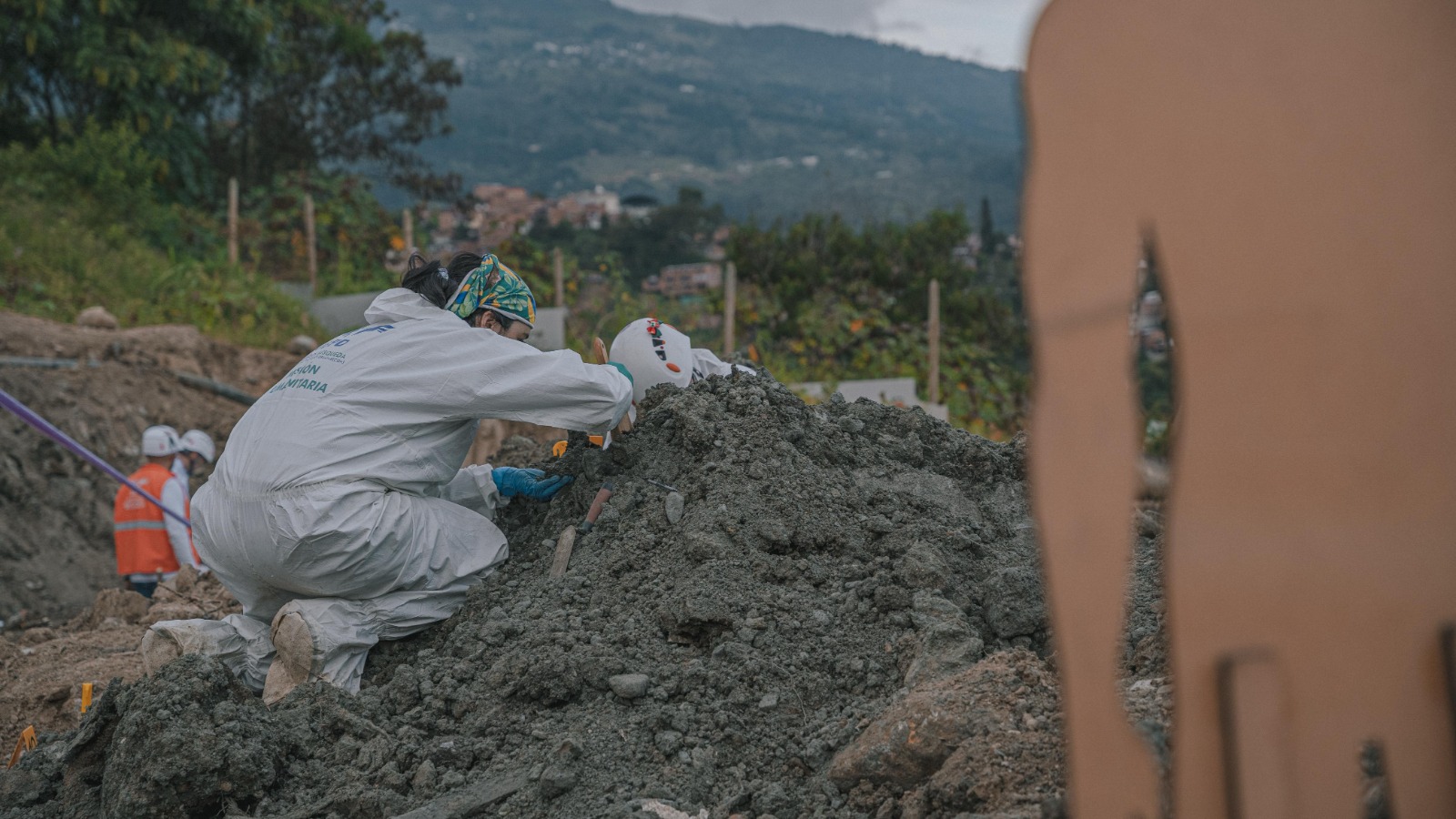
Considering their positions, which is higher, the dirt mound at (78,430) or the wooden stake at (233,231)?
the wooden stake at (233,231)

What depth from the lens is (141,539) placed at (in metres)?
6.64

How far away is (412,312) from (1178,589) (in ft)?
9.70

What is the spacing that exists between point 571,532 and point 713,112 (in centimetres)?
11231

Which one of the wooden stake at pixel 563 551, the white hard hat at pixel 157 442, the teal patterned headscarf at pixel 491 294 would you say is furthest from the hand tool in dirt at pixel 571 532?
the white hard hat at pixel 157 442

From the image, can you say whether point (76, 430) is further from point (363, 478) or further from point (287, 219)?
point (363, 478)

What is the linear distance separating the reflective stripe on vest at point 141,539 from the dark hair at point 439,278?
378cm

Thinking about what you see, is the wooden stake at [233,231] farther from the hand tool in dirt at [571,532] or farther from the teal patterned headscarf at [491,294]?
the hand tool in dirt at [571,532]

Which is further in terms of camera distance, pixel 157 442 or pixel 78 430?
pixel 78 430

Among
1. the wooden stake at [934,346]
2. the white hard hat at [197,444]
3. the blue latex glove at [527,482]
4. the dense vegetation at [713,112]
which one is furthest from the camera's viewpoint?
the dense vegetation at [713,112]

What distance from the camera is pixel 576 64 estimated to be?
128m

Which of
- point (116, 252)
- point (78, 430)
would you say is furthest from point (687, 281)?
point (78, 430)

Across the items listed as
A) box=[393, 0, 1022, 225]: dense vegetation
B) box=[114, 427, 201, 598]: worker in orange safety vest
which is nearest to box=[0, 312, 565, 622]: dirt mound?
box=[114, 427, 201, 598]: worker in orange safety vest

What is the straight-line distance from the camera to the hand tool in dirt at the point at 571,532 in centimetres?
361

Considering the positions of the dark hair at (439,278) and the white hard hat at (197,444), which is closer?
the dark hair at (439,278)
